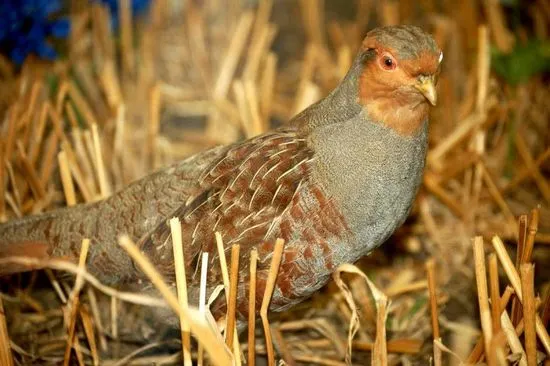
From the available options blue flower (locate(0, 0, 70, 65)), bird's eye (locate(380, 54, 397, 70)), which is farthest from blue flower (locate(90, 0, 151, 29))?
bird's eye (locate(380, 54, 397, 70))

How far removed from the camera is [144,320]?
2.98 metres

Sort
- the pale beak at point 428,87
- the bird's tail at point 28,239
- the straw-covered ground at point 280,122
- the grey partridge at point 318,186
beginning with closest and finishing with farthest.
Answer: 1. the pale beak at point 428,87
2. the grey partridge at point 318,186
3. the straw-covered ground at point 280,122
4. the bird's tail at point 28,239

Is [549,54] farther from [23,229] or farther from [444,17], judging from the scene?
[23,229]

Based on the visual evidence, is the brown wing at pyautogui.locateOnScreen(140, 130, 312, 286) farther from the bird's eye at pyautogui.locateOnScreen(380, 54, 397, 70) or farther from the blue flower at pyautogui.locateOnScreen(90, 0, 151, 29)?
the blue flower at pyautogui.locateOnScreen(90, 0, 151, 29)

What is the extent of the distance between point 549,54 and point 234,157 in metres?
2.21

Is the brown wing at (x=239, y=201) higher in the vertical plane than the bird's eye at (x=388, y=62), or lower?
lower

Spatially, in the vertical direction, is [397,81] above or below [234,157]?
above

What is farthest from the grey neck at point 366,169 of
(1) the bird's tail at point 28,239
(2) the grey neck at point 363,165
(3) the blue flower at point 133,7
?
(3) the blue flower at point 133,7

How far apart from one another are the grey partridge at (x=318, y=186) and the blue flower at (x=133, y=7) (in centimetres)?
207

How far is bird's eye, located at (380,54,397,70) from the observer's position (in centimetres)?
232

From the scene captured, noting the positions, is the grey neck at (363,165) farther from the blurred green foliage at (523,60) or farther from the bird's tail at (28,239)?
the blurred green foliage at (523,60)

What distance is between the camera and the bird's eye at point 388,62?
7.61ft

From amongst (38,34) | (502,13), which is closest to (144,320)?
(38,34)

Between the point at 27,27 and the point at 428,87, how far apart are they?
2.46 m
